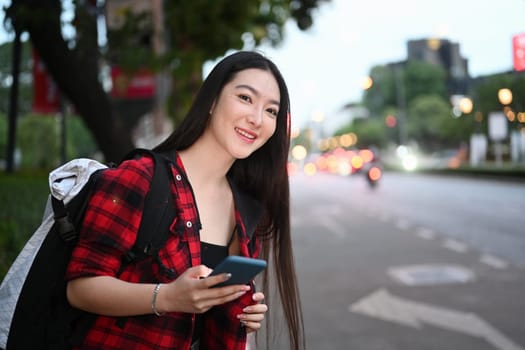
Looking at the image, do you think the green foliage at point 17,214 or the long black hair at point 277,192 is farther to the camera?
the green foliage at point 17,214

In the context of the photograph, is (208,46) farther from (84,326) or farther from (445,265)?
(84,326)

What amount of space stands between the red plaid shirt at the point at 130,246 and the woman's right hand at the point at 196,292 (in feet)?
0.52

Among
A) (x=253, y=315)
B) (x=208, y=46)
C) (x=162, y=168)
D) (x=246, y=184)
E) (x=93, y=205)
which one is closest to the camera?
(x=93, y=205)

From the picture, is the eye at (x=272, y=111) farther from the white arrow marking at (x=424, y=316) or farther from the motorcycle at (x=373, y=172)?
the motorcycle at (x=373, y=172)

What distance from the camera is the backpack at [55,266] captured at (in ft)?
5.59

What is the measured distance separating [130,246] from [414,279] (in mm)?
6017

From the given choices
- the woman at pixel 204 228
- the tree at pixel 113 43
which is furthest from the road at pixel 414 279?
the tree at pixel 113 43

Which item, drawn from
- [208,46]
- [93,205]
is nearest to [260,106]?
[93,205]

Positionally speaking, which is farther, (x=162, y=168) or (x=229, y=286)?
(x=162, y=168)

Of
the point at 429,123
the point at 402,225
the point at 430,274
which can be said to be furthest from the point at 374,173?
the point at 429,123

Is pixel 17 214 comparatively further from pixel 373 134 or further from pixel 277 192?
pixel 373 134

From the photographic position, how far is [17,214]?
516 centimetres

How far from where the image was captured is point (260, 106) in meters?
2.11

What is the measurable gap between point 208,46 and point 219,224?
8716 millimetres
